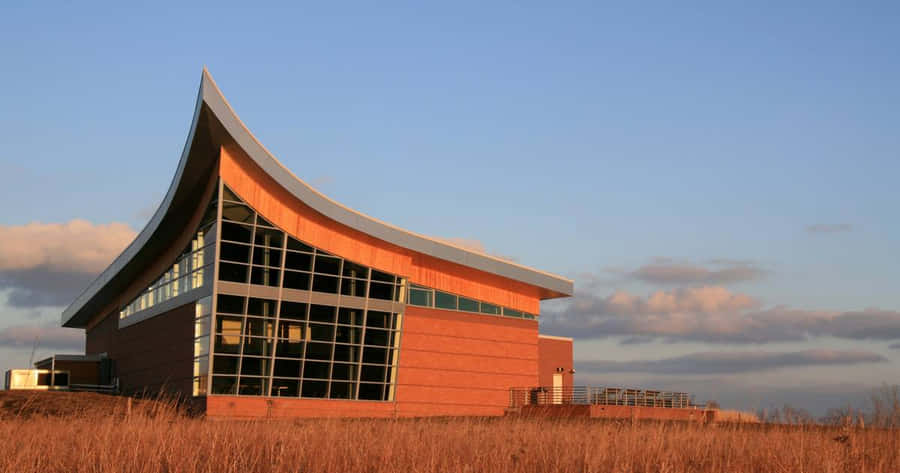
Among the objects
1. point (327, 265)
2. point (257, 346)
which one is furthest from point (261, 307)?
point (327, 265)

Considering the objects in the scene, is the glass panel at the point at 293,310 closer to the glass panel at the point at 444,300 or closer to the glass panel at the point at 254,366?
the glass panel at the point at 254,366

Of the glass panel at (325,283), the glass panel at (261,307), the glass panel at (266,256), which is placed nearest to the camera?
the glass panel at (261,307)

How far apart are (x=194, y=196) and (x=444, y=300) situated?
11899 millimetres

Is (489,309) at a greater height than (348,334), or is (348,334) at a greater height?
(489,309)

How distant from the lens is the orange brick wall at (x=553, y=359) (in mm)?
53562

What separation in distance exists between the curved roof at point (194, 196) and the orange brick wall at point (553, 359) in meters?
8.65

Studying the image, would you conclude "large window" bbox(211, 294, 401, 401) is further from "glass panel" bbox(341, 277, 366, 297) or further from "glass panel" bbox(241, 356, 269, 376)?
"glass panel" bbox(341, 277, 366, 297)

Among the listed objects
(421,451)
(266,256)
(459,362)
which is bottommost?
(421,451)

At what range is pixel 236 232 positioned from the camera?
119 ft

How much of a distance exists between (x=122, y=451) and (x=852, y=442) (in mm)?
10486

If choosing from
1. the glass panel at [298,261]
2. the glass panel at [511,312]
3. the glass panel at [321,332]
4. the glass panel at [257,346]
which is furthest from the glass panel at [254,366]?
the glass panel at [511,312]

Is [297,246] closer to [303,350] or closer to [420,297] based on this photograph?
[303,350]

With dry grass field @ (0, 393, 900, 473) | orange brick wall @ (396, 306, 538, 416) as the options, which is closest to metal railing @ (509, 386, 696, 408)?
orange brick wall @ (396, 306, 538, 416)

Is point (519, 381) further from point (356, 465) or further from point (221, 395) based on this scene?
point (356, 465)
